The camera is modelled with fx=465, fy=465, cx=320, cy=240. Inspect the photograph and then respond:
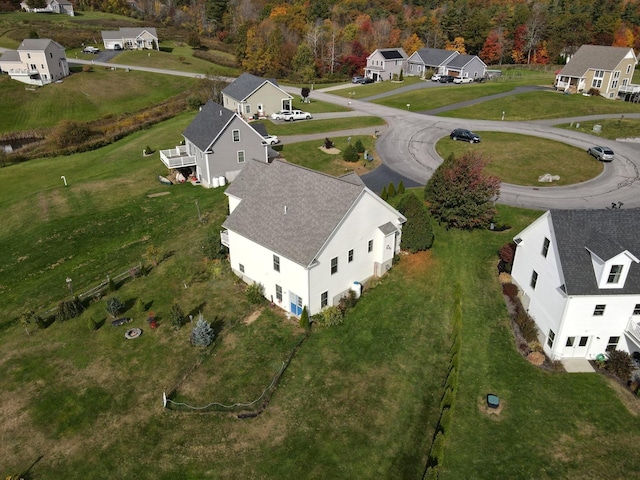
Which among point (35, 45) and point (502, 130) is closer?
point (502, 130)

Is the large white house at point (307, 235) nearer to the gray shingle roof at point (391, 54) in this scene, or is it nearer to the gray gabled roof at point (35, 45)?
the gray shingle roof at point (391, 54)

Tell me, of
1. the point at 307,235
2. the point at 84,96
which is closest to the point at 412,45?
the point at 84,96

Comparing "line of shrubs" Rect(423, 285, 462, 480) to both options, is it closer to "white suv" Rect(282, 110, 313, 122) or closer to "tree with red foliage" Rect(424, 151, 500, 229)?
"tree with red foliage" Rect(424, 151, 500, 229)

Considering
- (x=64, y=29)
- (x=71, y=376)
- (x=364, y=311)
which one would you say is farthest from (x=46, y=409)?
(x=64, y=29)

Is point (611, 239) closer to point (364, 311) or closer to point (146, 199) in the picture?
point (364, 311)

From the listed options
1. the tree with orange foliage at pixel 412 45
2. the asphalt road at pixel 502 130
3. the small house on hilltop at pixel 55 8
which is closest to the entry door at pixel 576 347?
the asphalt road at pixel 502 130

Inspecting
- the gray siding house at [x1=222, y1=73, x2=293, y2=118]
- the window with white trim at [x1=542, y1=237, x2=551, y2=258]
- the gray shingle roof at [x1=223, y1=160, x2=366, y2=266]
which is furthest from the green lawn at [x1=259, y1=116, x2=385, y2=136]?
the window with white trim at [x1=542, y1=237, x2=551, y2=258]

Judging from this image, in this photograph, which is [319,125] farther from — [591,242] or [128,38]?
[128,38]
